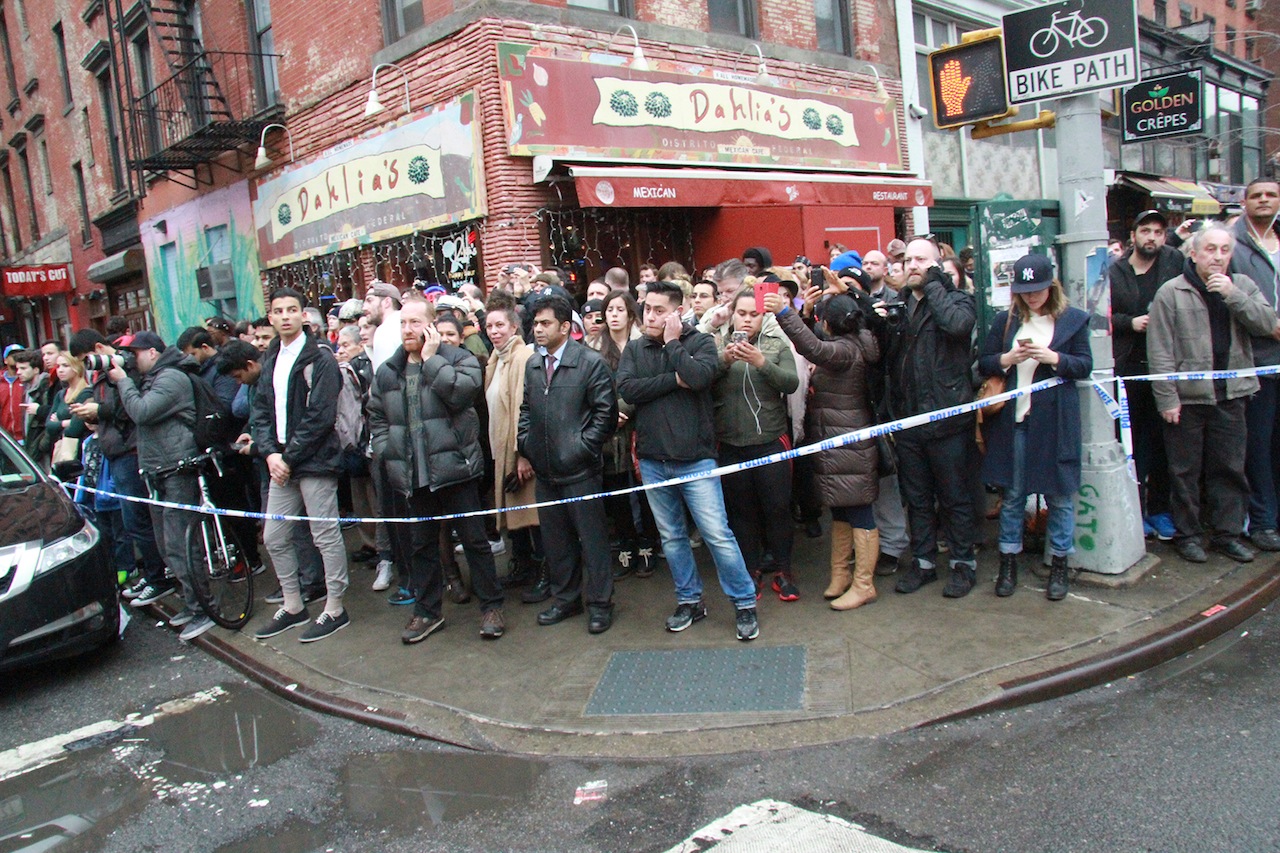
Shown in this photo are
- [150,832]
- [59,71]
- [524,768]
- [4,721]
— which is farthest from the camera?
[59,71]

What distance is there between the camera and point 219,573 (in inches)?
266

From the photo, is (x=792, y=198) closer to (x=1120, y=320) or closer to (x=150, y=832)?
(x=1120, y=320)

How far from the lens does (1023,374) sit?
208 inches

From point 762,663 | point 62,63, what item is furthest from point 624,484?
point 62,63

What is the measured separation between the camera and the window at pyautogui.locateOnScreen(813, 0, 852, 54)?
47.1ft

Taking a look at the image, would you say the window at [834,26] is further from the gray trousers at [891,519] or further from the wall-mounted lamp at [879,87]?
the gray trousers at [891,519]

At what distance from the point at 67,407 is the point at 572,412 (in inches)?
196

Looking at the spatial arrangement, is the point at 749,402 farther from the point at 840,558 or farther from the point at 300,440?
the point at 300,440

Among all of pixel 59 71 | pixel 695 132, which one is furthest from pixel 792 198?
pixel 59 71

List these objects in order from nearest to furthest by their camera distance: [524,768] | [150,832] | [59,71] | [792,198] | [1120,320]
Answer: [150,832]
[524,768]
[1120,320]
[792,198]
[59,71]

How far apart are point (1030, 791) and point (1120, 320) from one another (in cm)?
386

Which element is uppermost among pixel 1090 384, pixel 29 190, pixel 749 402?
pixel 29 190

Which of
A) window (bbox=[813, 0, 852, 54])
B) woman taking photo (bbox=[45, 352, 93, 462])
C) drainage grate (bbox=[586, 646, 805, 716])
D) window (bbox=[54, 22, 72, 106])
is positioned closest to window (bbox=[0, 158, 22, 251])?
window (bbox=[54, 22, 72, 106])

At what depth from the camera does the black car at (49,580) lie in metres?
5.27
